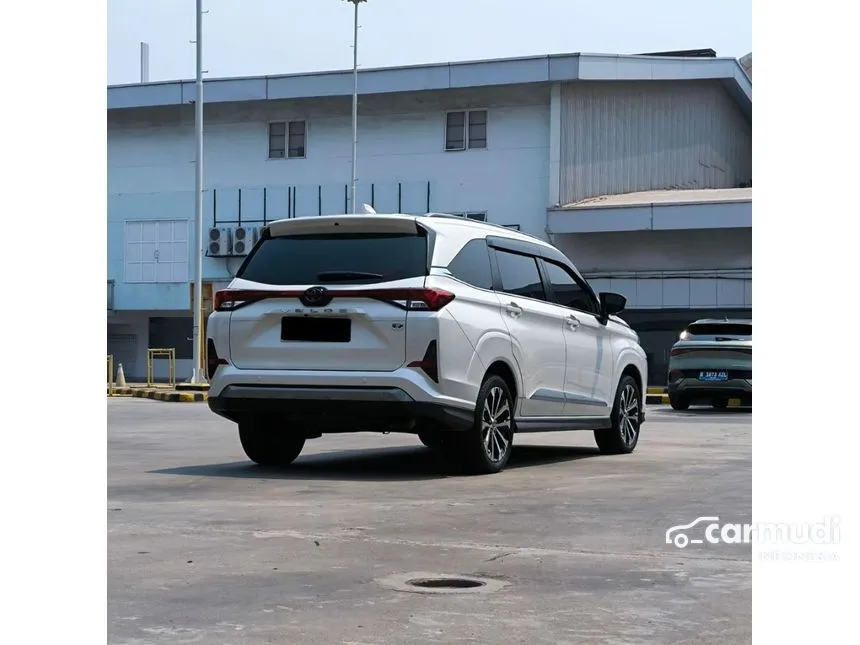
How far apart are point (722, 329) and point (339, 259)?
47.5 feet

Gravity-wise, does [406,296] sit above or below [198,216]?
below

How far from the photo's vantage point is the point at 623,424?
1330cm

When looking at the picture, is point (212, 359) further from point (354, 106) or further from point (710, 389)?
point (354, 106)

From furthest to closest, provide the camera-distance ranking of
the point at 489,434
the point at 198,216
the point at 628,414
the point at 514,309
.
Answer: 1. the point at 198,216
2. the point at 628,414
3. the point at 514,309
4. the point at 489,434

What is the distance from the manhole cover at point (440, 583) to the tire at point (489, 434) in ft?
14.3

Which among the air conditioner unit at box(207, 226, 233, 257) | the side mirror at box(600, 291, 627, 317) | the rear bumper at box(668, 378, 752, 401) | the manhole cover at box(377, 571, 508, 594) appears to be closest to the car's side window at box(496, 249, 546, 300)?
the side mirror at box(600, 291, 627, 317)

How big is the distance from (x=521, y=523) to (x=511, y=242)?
4.30 meters

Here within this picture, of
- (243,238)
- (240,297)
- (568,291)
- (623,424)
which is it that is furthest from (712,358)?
(243,238)

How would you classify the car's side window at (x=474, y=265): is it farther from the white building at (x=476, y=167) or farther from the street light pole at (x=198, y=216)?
the white building at (x=476, y=167)

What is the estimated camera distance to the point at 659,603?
18.4ft

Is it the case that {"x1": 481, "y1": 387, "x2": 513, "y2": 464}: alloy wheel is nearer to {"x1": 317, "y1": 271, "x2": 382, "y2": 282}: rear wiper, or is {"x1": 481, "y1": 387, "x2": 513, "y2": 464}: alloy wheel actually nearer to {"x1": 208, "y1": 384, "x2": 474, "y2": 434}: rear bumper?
{"x1": 208, "y1": 384, "x2": 474, "y2": 434}: rear bumper

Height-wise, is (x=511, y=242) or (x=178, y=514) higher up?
(x=511, y=242)

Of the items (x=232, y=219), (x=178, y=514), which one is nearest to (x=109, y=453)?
(x=178, y=514)

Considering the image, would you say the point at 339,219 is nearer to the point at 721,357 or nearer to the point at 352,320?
the point at 352,320
